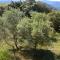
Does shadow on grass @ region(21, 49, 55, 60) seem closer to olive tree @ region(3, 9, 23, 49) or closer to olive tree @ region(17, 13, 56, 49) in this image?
olive tree @ region(17, 13, 56, 49)

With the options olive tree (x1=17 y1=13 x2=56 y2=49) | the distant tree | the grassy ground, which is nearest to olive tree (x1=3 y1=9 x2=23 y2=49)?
olive tree (x1=17 y1=13 x2=56 y2=49)

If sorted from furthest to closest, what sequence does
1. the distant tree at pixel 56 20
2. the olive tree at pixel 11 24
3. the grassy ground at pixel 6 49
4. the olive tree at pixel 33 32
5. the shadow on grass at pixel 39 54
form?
the distant tree at pixel 56 20 < the shadow on grass at pixel 39 54 < the olive tree at pixel 11 24 < the olive tree at pixel 33 32 < the grassy ground at pixel 6 49

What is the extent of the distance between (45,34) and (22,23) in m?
2.64

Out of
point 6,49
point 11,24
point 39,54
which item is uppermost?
point 11,24

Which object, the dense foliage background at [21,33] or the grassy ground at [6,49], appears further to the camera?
the dense foliage background at [21,33]

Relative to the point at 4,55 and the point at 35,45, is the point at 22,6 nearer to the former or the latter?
the point at 35,45

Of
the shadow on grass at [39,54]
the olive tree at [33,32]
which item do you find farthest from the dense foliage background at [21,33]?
the shadow on grass at [39,54]

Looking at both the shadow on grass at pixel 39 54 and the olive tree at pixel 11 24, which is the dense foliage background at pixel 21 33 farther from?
the shadow on grass at pixel 39 54

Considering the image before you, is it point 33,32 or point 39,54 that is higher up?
point 33,32

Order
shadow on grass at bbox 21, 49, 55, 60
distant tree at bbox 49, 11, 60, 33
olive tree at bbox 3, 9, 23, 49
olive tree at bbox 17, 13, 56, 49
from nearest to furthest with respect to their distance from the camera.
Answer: olive tree at bbox 17, 13, 56, 49, olive tree at bbox 3, 9, 23, 49, shadow on grass at bbox 21, 49, 55, 60, distant tree at bbox 49, 11, 60, 33

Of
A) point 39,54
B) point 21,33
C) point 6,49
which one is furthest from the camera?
point 39,54

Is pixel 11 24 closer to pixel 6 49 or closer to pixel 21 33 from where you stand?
pixel 21 33

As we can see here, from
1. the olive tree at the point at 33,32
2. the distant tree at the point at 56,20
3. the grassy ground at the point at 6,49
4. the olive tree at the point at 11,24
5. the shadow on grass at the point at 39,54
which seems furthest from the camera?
the distant tree at the point at 56,20

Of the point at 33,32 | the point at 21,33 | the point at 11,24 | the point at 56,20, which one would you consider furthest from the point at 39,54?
the point at 56,20
